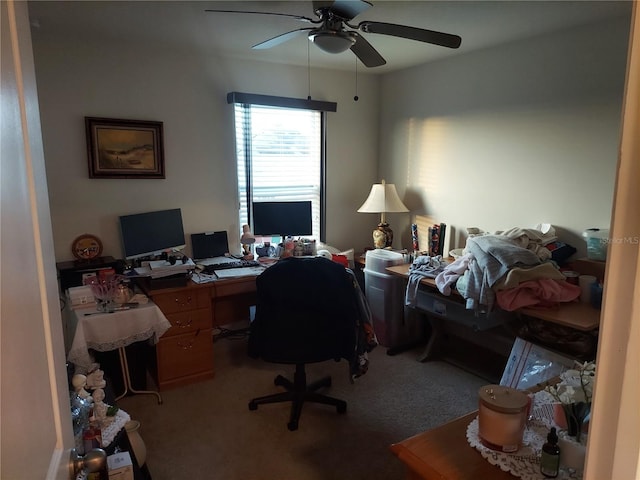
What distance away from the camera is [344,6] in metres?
2.00

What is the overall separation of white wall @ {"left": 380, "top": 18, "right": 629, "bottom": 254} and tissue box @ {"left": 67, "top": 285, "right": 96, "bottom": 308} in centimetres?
264

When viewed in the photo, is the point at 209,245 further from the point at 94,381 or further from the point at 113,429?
the point at 113,429

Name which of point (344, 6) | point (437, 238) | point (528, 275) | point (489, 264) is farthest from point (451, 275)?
point (344, 6)

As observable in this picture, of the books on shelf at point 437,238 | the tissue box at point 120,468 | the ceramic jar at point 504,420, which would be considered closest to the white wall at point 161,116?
the books on shelf at point 437,238

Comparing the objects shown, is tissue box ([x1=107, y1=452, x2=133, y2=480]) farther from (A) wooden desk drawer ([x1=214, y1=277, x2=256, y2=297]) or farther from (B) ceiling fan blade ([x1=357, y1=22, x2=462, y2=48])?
(B) ceiling fan blade ([x1=357, y1=22, x2=462, y2=48])

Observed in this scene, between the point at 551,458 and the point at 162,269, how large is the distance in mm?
2422

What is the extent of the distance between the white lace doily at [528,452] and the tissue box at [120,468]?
1.08m

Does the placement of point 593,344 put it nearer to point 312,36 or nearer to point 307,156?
point 312,36

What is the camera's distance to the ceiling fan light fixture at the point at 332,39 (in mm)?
2172

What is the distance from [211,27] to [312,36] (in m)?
0.92

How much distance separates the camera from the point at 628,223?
55 cm

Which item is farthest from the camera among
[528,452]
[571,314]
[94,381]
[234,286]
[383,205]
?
[383,205]

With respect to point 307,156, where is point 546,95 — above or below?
above

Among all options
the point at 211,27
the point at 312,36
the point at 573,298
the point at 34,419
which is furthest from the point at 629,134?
the point at 211,27
